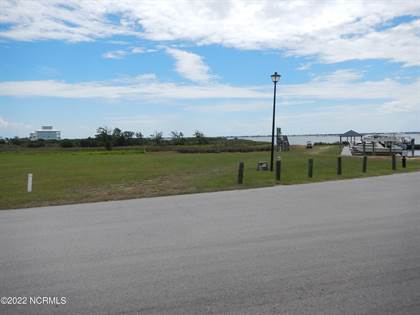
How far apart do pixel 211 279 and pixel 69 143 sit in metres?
101

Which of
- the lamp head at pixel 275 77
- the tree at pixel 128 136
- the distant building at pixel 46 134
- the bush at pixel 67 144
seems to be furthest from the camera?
the distant building at pixel 46 134

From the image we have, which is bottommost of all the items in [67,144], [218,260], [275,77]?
[218,260]

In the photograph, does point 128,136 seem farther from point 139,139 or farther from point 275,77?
point 275,77

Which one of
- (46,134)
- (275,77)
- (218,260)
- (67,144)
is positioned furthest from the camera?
(46,134)

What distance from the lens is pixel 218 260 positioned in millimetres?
5746

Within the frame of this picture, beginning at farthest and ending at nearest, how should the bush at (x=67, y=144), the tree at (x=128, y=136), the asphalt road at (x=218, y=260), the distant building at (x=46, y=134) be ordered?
1. the distant building at (x=46, y=134)
2. the tree at (x=128, y=136)
3. the bush at (x=67, y=144)
4. the asphalt road at (x=218, y=260)

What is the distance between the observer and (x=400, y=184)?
15469 mm

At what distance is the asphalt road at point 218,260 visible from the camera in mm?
4336

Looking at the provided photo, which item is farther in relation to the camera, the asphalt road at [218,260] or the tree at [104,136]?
the tree at [104,136]

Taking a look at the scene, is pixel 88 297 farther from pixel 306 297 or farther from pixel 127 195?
pixel 127 195

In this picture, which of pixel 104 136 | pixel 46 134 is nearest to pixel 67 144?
pixel 104 136

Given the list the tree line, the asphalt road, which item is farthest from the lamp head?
the tree line

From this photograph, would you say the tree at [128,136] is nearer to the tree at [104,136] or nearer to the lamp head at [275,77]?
the tree at [104,136]

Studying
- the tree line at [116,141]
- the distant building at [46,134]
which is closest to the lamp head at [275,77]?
the tree line at [116,141]
